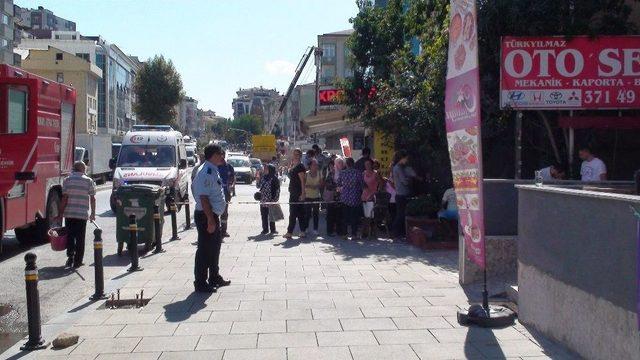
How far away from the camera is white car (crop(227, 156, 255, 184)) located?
137 feet

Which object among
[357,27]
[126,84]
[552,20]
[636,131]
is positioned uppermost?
[126,84]

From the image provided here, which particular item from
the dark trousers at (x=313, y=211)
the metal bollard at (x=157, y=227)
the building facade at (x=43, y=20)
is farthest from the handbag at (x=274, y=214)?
the building facade at (x=43, y=20)

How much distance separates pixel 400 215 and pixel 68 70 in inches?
2302

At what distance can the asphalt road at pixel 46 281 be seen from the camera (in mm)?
8117

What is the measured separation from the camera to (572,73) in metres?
12.0

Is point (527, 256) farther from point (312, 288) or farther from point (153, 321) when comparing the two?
point (153, 321)

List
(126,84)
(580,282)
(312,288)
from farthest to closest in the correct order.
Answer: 1. (126,84)
2. (312,288)
3. (580,282)

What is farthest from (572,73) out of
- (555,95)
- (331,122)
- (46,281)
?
(331,122)

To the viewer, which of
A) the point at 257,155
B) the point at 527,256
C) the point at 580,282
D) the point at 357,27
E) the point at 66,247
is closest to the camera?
the point at 580,282

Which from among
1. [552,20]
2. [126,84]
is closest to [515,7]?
[552,20]

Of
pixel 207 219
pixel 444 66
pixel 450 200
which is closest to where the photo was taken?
pixel 207 219

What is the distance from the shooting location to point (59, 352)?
21.4ft

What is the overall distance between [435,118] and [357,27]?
10.0 m

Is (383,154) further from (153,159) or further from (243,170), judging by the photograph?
(243,170)
